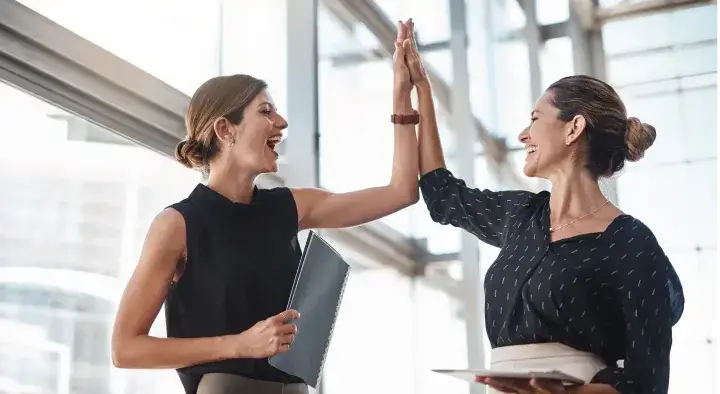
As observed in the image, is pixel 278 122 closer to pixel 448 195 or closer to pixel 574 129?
pixel 448 195

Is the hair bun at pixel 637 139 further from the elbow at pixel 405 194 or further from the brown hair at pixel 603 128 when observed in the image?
the elbow at pixel 405 194

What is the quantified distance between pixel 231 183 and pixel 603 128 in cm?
76

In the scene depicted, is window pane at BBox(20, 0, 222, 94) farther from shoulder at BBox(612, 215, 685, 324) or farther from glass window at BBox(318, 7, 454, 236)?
shoulder at BBox(612, 215, 685, 324)

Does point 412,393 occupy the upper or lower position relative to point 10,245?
lower

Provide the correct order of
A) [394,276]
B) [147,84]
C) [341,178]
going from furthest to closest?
1. [394,276]
2. [341,178]
3. [147,84]

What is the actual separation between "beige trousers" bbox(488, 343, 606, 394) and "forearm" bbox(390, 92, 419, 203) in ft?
1.31

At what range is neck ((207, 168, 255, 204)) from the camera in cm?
174

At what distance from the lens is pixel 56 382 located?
1.97 metres

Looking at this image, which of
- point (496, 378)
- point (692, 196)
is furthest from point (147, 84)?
point (692, 196)

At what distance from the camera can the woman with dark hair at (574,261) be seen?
5.43ft

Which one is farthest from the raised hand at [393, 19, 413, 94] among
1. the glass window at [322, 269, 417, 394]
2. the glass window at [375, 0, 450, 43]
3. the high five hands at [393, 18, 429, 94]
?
the glass window at [375, 0, 450, 43]

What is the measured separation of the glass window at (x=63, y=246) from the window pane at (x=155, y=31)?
0.23m

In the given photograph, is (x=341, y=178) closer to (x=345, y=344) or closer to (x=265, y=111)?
(x=345, y=344)

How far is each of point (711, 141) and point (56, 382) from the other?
15.5 feet
